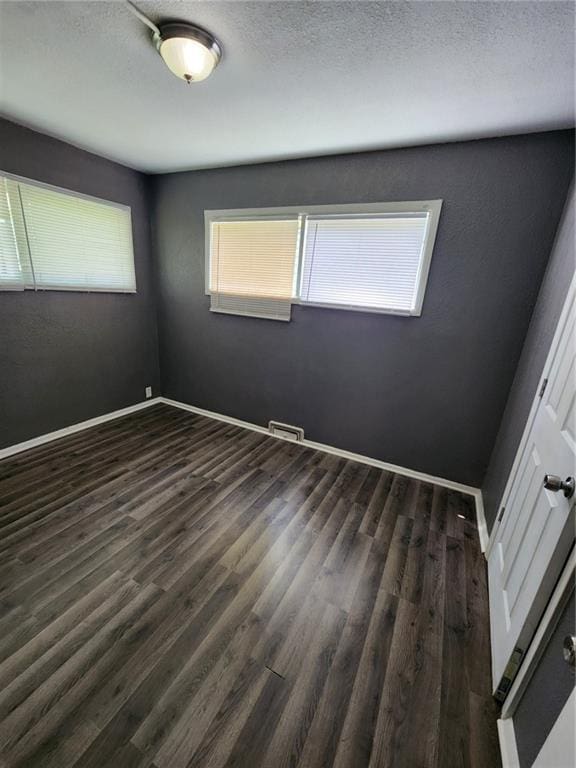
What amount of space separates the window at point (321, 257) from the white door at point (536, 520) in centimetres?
114

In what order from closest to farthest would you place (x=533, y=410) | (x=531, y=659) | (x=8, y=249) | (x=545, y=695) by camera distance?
(x=545, y=695), (x=531, y=659), (x=533, y=410), (x=8, y=249)

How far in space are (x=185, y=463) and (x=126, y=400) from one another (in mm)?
1393

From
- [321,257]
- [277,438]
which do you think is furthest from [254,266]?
[277,438]

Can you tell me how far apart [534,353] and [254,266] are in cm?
233

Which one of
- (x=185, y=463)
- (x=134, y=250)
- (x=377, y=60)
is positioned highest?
(x=377, y=60)

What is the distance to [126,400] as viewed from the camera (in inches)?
136

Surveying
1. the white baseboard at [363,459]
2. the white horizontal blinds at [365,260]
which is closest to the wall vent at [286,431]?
the white baseboard at [363,459]

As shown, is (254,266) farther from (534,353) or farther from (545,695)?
(545,695)

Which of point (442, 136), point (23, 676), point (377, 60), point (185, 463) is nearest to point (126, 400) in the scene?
point (185, 463)

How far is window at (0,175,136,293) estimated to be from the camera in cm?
232

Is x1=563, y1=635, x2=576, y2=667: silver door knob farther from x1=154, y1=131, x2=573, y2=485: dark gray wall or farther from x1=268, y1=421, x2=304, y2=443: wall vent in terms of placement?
x1=268, y1=421, x2=304, y2=443: wall vent

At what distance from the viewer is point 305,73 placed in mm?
1447

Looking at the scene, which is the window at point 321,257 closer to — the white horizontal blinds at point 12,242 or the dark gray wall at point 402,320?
the dark gray wall at point 402,320

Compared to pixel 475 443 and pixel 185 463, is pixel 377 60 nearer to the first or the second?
pixel 475 443
